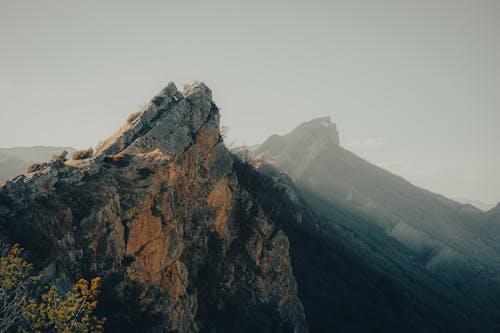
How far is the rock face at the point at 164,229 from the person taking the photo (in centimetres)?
1989

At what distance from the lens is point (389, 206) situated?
587 feet

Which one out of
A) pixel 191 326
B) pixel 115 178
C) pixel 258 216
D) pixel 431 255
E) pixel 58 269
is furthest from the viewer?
pixel 431 255

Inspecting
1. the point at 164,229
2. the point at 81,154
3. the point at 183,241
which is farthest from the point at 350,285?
the point at 81,154

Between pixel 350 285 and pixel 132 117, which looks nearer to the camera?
pixel 132 117

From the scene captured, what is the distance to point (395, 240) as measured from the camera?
160 m

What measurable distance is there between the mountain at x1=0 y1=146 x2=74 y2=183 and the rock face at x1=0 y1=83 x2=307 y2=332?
339 feet

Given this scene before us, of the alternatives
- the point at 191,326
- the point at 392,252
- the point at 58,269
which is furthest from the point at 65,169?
the point at 392,252

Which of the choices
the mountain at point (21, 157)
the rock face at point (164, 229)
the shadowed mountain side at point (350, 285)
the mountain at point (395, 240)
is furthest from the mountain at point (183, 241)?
the mountain at point (21, 157)

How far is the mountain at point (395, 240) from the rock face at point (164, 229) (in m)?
26.9

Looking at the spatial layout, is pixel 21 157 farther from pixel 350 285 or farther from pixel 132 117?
pixel 350 285

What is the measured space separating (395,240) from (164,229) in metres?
161

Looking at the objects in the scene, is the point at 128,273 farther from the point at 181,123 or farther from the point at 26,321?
the point at 181,123

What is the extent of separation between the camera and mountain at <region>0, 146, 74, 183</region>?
380 feet

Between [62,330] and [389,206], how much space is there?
624 feet
